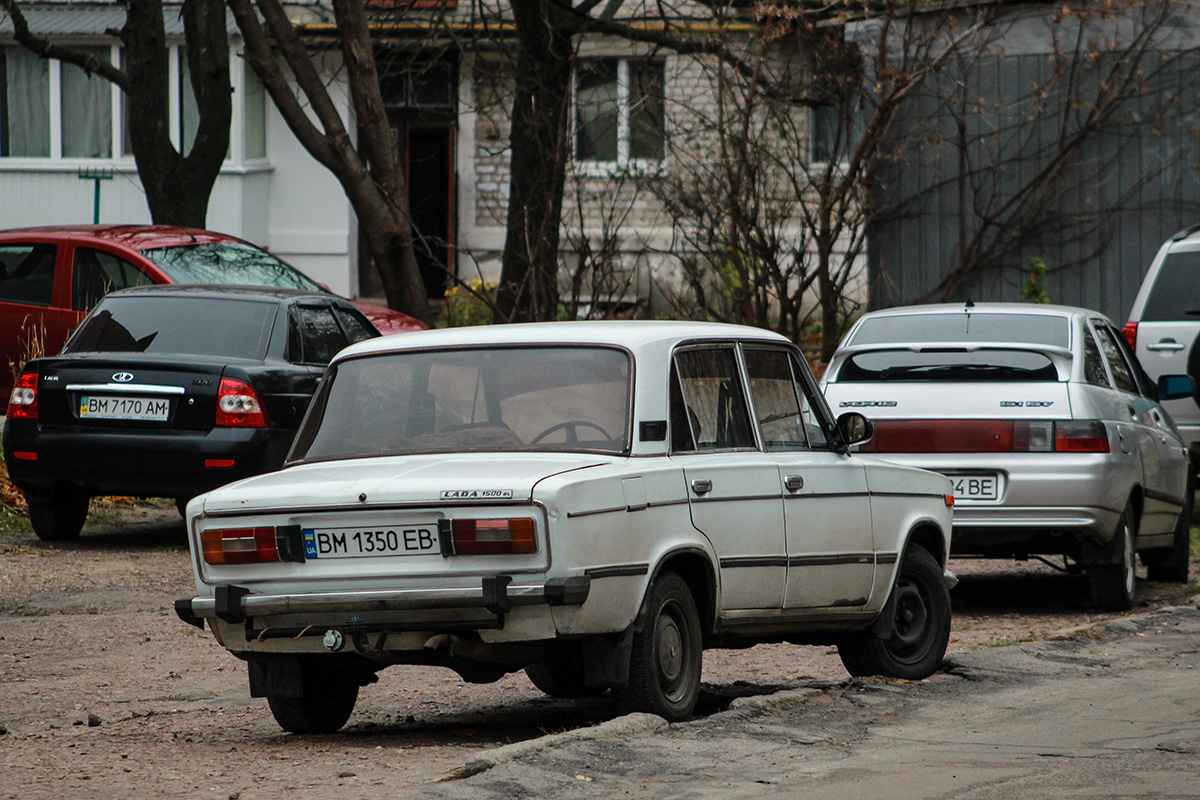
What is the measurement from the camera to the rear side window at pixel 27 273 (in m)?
14.2

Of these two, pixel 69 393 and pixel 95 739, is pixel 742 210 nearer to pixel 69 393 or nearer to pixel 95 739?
pixel 69 393

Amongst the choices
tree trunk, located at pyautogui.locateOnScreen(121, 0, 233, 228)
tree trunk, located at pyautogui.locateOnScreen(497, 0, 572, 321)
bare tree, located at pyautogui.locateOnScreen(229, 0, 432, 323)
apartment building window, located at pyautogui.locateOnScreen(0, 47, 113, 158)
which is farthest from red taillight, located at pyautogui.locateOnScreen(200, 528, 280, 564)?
apartment building window, located at pyautogui.locateOnScreen(0, 47, 113, 158)

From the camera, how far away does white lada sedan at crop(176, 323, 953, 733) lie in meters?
5.68

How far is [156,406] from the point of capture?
11234 millimetres

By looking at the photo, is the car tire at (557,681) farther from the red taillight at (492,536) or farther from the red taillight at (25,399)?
the red taillight at (25,399)

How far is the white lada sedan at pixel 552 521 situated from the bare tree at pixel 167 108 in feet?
37.8

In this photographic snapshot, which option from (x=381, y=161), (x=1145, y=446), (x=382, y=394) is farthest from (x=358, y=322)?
(x=382, y=394)

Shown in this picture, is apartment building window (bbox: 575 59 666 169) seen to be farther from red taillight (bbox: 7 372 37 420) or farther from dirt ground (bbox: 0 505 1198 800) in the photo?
dirt ground (bbox: 0 505 1198 800)

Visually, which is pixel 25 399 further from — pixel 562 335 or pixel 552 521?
pixel 552 521

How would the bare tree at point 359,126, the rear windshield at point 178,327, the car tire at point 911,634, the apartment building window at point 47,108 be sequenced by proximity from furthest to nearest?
the apartment building window at point 47,108, the bare tree at point 359,126, the rear windshield at point 178,327, the car tire at point 911,634

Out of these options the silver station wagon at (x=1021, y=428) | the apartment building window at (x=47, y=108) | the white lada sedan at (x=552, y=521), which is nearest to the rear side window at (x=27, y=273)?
the silver station wagon at (x=1021, y=428)

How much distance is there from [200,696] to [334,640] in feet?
5.89

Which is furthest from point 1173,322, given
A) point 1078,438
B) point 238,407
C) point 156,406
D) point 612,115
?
point 612,115

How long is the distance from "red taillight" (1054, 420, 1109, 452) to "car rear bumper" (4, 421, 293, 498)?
4823 mm
